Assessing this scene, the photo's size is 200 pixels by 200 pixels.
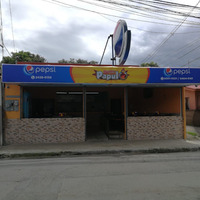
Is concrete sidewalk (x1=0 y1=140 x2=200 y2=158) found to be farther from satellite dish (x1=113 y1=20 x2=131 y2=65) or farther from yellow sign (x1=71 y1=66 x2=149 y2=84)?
satellite dish (x1=113 y1=20 x2=131 y2=65)

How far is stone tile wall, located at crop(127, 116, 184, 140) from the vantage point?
386 inches

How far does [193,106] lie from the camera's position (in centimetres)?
1647

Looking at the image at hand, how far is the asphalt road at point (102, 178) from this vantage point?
3.78 meters

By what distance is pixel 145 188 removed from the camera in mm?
4059

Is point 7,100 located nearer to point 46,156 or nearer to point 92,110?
point 46,156

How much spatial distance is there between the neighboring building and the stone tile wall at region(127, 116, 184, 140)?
6.14 metres

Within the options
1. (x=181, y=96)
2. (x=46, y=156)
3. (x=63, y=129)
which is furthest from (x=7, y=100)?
(x=181, y=96)

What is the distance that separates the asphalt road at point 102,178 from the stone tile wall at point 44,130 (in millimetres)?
2353

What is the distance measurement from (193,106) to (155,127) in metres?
8.50

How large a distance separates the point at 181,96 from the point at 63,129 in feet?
21.9

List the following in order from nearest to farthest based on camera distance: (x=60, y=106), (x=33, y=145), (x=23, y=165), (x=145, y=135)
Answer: (x=23, y=165) → (x=33, y=145) → (x=145, y=135) → (x=60, y=106)

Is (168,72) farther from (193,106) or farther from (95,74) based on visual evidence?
(193,106)

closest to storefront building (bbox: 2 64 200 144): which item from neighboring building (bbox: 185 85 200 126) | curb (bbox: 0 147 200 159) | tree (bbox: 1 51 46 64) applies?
curb (bbox: 0 147 200 159)

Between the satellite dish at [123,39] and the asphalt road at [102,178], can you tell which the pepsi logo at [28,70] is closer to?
the asphalt road at [102,178]
